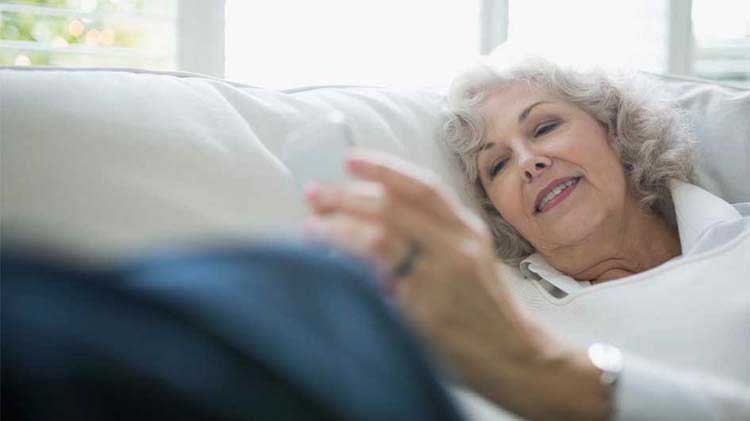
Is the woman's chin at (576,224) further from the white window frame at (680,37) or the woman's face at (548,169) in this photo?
the white window frame at (680,37)

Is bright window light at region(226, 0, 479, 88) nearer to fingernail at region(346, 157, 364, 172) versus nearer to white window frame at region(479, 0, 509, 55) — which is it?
white window frame at region(479, 0, 509, 55)

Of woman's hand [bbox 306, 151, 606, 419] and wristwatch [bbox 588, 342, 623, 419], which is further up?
woman's hand [bbox 306, 151, 606, 419]

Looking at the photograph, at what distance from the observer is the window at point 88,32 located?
6.12 feet

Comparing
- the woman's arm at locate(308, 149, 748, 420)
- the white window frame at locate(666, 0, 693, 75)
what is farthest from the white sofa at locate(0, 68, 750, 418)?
the white window frame at locate(666, 0, 693, 75)

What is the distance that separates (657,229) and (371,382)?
1.19 meters

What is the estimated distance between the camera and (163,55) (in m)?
2.04

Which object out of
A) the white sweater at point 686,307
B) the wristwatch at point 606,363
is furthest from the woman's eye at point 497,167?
the wristwatch at point 606,363

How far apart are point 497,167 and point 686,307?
18.4 inches

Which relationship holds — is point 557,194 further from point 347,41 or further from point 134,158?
point 347,41

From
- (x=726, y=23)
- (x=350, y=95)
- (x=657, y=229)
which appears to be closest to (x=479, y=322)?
(x=350, y=95)

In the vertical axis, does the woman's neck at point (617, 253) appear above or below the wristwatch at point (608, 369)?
below

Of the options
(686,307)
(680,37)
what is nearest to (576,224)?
(686,307)

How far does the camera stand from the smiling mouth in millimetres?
1374

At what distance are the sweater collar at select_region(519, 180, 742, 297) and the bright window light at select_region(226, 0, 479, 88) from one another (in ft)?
2.54
